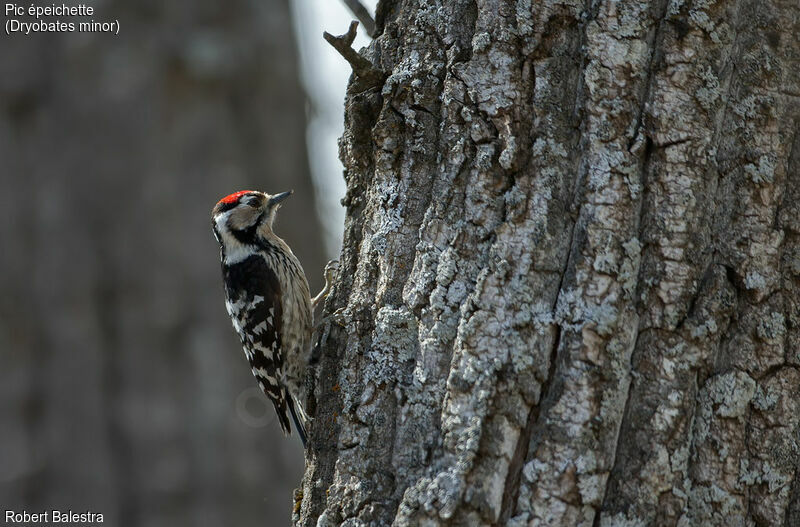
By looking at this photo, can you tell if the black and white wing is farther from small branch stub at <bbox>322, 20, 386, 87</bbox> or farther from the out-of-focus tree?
small branch stub at <bbox>322, 20, 386, 87</bbox>

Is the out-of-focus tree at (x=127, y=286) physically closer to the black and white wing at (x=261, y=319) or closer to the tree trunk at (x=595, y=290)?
the black and white wing at (x=261, y=319)

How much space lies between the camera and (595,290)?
6.00 feet

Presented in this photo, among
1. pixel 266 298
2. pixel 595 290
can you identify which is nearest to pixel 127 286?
pixel 266 298

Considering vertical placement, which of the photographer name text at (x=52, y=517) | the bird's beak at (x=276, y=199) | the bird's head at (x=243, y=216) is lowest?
the photographer name text at (x=52, y=517)

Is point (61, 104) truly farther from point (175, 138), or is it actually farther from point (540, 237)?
point (540, 237)

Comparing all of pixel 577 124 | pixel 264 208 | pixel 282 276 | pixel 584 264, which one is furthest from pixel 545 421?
pixel 264 208

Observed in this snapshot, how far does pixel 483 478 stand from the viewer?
175cm

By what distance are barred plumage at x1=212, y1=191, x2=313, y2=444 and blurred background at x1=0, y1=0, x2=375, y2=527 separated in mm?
387

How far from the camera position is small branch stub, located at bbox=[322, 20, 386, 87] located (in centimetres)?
218

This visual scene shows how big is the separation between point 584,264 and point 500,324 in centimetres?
25

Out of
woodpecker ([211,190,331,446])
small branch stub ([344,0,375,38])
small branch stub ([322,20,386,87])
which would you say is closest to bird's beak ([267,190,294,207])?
woodpecker ([211,190,331,446])

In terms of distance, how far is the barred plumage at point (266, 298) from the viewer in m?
4.06

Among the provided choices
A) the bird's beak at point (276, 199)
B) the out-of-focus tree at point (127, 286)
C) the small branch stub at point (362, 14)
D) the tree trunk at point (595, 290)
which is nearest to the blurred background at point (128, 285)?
the out-of-focus tree at point (127, 286)

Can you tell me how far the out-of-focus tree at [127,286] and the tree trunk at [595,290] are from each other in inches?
106
